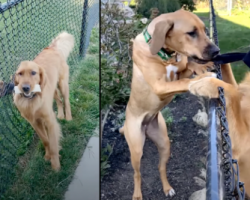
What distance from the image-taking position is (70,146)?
4.53 ft

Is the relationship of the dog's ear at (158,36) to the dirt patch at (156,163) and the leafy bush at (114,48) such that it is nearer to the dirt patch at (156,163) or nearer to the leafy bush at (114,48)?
the leafy bush at (114,48)

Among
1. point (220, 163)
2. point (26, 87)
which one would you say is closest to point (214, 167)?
point (220, 163)

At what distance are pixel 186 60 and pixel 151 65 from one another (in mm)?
140

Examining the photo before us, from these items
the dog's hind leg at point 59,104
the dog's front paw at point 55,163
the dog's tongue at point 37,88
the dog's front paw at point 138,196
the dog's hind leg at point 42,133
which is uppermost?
the dog's tongue at point 37,88

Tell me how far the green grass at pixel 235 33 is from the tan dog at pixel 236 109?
0.08 m

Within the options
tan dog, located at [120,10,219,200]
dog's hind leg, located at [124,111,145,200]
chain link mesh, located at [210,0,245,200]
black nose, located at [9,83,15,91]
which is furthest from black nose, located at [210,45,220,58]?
black nose, located at [9,83,15,91]

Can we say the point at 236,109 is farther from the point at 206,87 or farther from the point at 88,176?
the point at 88,176

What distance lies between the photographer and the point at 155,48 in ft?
3.98

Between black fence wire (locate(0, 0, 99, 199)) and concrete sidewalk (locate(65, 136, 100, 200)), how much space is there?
258 millimetres

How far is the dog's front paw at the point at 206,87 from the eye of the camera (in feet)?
3.34

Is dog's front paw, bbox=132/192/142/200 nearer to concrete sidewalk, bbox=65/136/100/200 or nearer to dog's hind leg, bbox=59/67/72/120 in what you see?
concrete sidewalk, bbox=65/136/100/200

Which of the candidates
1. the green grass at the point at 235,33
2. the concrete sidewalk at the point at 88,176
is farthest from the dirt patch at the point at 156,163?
the green grass at the point at 235,33

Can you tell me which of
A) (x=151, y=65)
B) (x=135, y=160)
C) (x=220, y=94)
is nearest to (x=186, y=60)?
(x=151, y=65)

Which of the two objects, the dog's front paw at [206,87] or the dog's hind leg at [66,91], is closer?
the dog's front paw at [206,87]
